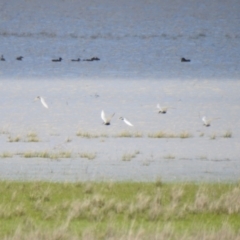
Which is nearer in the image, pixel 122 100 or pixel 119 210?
pixel 119 210

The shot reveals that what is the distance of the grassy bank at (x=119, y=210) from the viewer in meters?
9.25

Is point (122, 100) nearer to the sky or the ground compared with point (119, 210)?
nearer to the ground

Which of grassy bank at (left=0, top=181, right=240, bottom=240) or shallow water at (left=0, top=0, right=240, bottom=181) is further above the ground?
grassy bank at (left=0, top=181, right=240, bottom=240)

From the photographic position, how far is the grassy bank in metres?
9.25

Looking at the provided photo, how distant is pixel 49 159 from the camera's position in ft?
47.5

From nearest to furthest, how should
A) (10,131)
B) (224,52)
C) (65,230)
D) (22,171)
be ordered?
(65,230) < (22,171) < (10,131) < (224,52)

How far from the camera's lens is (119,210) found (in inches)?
412

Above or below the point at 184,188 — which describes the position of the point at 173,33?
below

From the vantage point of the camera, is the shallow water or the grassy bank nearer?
the grassy bank

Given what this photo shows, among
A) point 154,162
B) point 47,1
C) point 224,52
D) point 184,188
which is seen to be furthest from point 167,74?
point 47,1

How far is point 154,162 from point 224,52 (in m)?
41.5

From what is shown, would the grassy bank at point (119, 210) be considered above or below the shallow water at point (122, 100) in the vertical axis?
above

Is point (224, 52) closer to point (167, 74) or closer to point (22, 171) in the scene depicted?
point (167, 74)

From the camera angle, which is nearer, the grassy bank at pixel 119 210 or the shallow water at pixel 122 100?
the grassy bank at pixel 119 210
